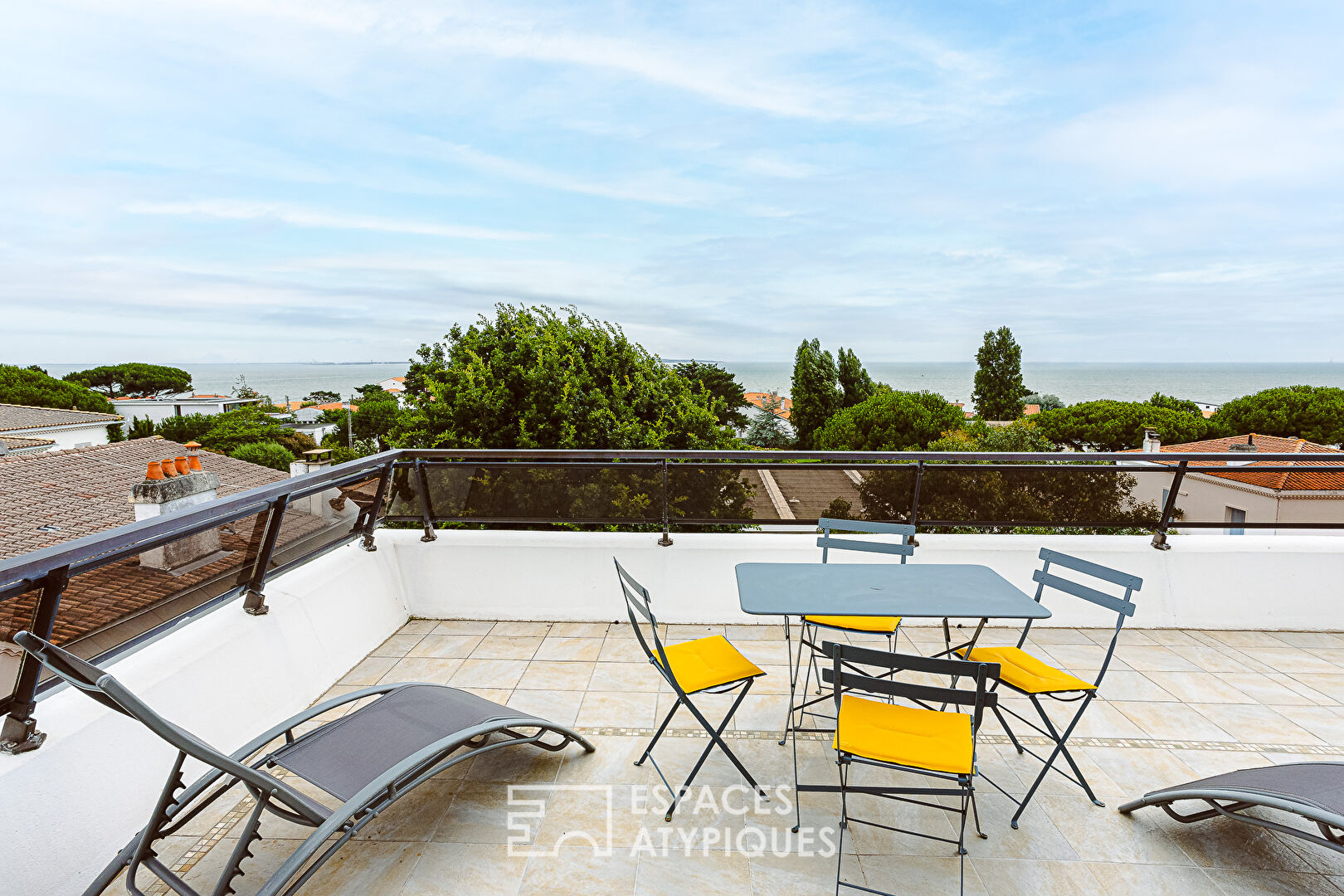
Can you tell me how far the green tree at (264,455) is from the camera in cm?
4309

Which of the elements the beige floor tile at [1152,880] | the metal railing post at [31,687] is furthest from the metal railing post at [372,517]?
the beige floor tile at [1152,880]

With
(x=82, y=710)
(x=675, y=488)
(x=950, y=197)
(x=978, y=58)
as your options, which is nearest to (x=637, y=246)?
(x=950, y=197)

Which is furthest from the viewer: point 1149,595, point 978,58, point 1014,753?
point 978,58

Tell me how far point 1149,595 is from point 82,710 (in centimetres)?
606

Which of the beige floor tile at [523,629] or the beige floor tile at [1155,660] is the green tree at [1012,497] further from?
the beige floor tile at [523,629]

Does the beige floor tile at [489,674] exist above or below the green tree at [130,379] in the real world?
below

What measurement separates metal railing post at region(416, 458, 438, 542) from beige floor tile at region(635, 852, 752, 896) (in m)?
3.03

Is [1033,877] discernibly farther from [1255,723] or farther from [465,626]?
[465,626]

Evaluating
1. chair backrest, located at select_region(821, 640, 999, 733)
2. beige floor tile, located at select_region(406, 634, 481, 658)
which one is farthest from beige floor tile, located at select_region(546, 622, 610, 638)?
chair backrest, located at select_region(821, 640, 999, 733)

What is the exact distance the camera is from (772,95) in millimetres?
14039

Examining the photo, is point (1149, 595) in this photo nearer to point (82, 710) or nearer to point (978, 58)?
point (82, 710)

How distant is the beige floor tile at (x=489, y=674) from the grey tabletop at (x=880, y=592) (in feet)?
5.37

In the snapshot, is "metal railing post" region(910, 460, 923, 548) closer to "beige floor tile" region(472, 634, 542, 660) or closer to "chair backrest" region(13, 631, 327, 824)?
"beige floor tile" region(472, 634, 542, 660)

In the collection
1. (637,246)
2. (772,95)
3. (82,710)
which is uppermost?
(637,246)
